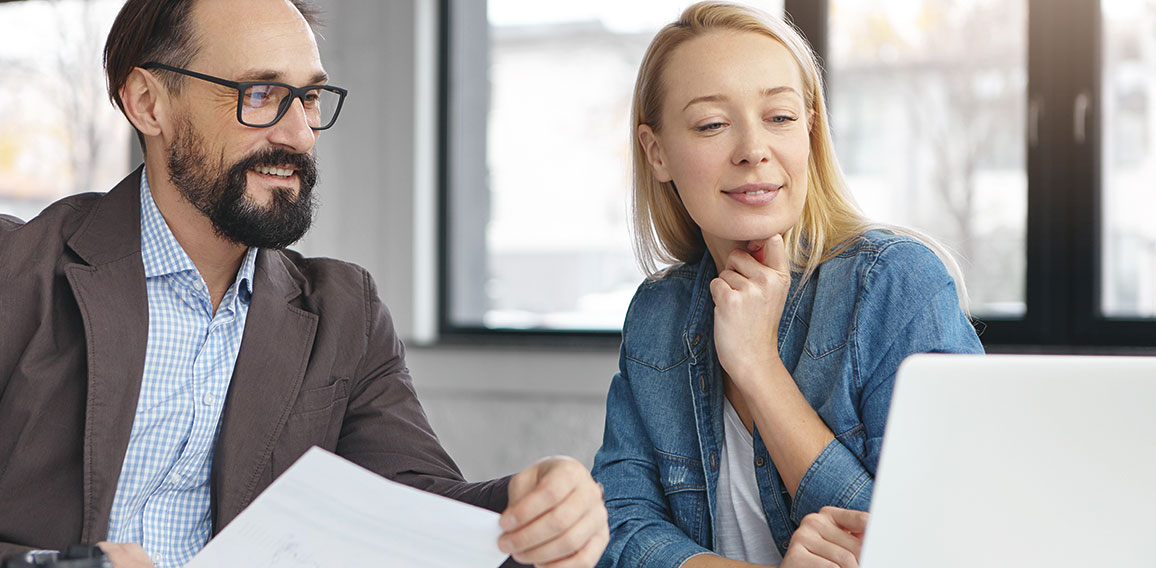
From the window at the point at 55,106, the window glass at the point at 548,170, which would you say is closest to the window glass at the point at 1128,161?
the window glass at the point at 548,170

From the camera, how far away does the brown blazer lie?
1.22 m

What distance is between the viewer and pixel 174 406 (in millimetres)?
1320

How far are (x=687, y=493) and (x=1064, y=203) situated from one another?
5.65 ft

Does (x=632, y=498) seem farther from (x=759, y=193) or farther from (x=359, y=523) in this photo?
(x=359, y=523)

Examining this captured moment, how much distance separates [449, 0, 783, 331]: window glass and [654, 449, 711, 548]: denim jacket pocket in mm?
1708

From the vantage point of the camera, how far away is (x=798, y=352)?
1284 mm

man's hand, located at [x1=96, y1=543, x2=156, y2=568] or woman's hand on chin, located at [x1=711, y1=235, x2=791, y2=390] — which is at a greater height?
woman's hand on chin, located at [x1=711, y1=235, x2=791, y2=390]

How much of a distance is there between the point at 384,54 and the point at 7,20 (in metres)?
1.53

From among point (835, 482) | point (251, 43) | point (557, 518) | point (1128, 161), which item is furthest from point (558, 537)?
point (1128, 161)

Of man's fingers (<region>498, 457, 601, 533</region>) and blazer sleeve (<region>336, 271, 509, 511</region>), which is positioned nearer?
man's fingers (<region>498, 457, 601, 533</region>)

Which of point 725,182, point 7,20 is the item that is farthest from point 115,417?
point 7,20

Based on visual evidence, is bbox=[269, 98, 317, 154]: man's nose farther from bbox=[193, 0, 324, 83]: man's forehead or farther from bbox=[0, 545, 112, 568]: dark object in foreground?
bbox=[0, 545, 112, 568]: dark object in foreground

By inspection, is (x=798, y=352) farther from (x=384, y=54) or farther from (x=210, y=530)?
(x=384, y=54)

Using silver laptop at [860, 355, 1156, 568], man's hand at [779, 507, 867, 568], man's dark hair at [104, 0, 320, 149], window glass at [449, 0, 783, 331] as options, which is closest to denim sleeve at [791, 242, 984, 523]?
man's hand at [779, 507, 867, 568]
